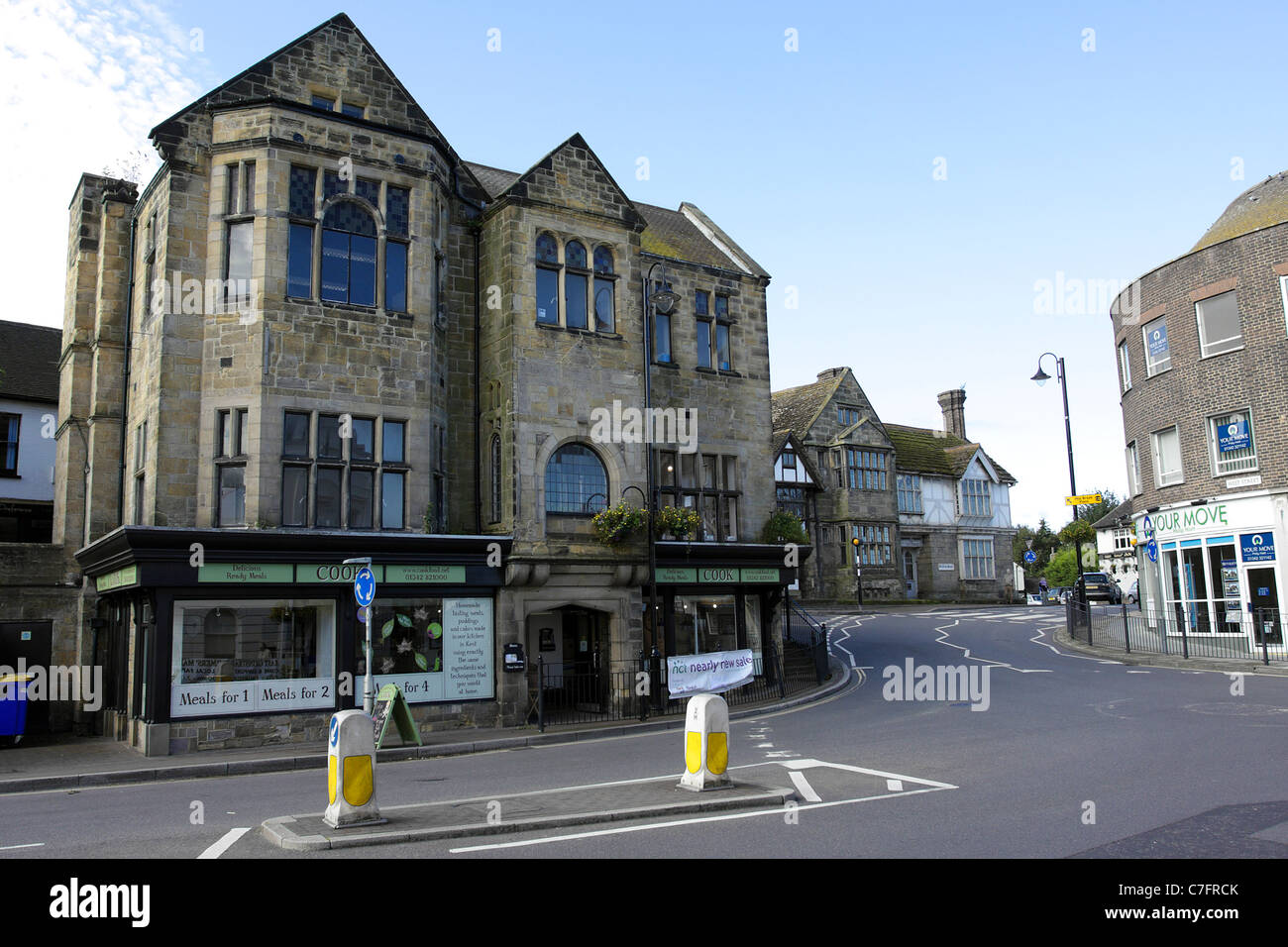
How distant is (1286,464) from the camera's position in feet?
83.0

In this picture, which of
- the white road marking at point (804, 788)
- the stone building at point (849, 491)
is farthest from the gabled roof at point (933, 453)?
the white road marking at point (804, 788)

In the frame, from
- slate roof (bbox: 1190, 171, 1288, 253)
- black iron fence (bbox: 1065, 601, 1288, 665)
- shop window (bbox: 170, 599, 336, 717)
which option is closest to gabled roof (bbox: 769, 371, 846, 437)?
black iron fence (bbox: 1065, 601, 1288, 665)

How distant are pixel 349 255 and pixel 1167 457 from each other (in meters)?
24.9

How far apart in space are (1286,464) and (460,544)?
2178 centimetres

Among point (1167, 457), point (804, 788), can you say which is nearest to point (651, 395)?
point (804, 788)

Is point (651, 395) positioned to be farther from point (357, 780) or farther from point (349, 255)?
point (357, 780)

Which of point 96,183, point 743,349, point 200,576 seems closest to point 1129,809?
point 200,576

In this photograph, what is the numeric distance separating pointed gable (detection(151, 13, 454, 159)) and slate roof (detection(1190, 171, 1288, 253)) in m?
22.6

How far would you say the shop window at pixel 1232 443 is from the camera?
86.7 ft

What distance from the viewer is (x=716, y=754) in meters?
10.4

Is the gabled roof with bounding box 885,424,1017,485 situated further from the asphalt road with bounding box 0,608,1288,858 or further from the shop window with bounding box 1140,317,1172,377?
the asphalt road with bounding box 0,608,1288,858

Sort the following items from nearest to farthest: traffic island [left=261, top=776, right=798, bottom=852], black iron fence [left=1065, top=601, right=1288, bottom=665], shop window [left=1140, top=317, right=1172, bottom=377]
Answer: traffic island [left=261, top=776, right=798, bottom=852] → black iron fence [left=1065, top=601, right=1288, bottom=665] → shop window [left=1140, top=317, right=1172, bottom=377]

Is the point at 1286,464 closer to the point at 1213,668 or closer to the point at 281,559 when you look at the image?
the point at 1213,668

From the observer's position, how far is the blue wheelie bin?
1769 centimetres
